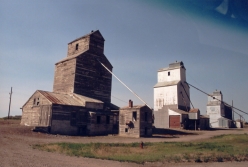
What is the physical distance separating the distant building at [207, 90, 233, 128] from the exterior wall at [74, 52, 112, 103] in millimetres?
44879

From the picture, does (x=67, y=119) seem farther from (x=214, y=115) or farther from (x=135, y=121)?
(x=214, y=115)

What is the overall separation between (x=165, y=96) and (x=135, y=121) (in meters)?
26.0

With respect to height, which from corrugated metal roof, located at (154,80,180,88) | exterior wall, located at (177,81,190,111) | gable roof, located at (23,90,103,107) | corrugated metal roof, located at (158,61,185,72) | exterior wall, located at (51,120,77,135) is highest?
corrugated metal roof, located at (158,61,185,72)

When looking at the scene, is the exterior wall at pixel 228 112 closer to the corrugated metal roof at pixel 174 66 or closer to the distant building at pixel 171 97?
the distant building at pixel 171 97

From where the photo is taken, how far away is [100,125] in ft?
113

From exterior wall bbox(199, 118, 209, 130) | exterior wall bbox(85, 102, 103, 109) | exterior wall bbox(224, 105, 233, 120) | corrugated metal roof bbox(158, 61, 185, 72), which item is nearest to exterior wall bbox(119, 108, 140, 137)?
exterior wall bbox(85, 102, 103, 109)

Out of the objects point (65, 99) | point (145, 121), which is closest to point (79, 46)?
point (65, 99)

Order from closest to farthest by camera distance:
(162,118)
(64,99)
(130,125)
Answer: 1. (130,125)
2. (64,99)
3. (162,118)

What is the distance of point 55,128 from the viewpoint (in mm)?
30703

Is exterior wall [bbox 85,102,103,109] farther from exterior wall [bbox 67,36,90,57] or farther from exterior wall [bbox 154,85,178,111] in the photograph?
exterior wall [bbox 154,85,178,111]

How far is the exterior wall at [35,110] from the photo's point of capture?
104 ft

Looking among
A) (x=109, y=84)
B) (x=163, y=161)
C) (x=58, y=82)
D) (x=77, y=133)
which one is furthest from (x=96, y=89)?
(x=163, y=161)

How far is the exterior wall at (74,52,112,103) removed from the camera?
131 ft

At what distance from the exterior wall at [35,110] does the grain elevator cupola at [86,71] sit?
6368 mm
